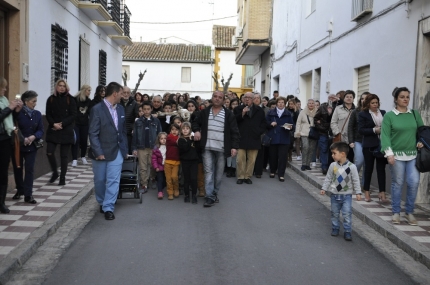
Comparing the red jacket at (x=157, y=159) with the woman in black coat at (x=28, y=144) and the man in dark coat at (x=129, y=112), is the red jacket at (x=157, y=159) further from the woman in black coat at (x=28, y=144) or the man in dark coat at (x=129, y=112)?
the woman in black coat at (x=28, y=144)

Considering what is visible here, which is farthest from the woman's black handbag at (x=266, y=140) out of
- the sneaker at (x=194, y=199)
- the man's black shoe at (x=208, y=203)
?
the man's black shoe at (x=208, y=203)

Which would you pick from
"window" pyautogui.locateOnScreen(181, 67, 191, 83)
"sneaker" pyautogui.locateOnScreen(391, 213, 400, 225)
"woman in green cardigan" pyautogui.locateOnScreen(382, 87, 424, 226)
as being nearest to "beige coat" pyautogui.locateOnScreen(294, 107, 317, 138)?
"woman in green cardigan" pyautogui.locateOnScreen(382, 87, 424, 226)

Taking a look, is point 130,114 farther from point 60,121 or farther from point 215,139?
point 215,139

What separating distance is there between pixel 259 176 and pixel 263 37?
46.8 feet

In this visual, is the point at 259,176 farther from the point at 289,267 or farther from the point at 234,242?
the point at 289,267

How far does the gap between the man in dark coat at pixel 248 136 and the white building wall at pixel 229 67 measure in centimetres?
4783

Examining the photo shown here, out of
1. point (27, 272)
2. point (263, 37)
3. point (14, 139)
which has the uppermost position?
point (263, 37)

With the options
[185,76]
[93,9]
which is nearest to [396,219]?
[93,9]

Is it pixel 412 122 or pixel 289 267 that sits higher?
pixel 412 122

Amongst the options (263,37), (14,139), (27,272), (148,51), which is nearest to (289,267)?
(27,272)

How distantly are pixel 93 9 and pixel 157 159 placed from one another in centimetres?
737

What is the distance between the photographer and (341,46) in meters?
14.9

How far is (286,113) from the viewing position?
1301 centimetres

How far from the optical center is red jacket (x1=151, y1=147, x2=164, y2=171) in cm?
1007
